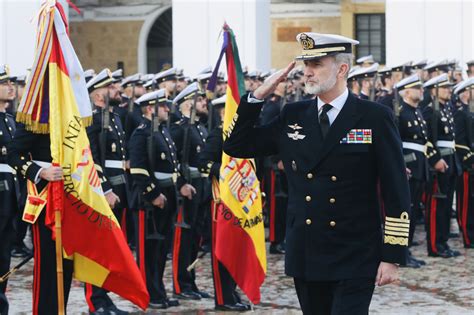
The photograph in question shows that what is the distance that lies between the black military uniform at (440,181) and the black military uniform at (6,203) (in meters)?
4.44

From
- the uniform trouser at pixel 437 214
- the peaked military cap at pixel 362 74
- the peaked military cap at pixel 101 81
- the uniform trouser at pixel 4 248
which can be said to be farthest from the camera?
the peaked military cap at pixel 362 74

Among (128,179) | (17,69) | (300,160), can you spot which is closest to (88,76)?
(128,179)

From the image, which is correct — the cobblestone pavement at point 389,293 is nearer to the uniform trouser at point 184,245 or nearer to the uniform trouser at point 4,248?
the uniform trouser at point 184,245

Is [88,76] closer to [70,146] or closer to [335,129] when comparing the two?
[70,146]

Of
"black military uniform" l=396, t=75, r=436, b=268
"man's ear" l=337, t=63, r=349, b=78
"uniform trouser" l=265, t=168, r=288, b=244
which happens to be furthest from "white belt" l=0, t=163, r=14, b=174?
"man's ear" l=337, t=63, r=349, b=78

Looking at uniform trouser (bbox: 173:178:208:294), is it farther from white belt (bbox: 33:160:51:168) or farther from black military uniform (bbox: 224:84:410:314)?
black military uniform (bbox: 224:84:410:314)

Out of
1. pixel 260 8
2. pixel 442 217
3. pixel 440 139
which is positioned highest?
pixel 260 8

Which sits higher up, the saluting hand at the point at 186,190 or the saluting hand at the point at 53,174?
the saluting hand at the point at 53,174

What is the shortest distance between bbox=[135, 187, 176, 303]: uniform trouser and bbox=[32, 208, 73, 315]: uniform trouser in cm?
202

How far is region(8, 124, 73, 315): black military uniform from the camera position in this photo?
7305mm

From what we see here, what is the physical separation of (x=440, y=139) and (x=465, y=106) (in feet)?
2.52

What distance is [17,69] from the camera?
66.0ft

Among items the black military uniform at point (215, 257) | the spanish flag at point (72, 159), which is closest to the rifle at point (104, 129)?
the black military uniform at point (215, 257)

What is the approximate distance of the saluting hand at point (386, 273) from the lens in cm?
540
